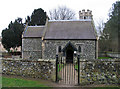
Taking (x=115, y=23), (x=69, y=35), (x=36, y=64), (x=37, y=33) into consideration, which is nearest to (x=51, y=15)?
(x=37, y=33)

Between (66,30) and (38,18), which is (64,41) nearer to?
(66,30)

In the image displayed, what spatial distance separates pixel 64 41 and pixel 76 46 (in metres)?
2.15

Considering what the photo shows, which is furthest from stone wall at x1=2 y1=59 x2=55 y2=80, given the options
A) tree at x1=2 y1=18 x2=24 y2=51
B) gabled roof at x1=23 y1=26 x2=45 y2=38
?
tree at x1=2 y1=18 x2=24 y2=51

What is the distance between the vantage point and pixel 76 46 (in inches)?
743

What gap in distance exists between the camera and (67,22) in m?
21.8

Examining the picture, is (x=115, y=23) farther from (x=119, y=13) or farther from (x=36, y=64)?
(x=36, y=64)

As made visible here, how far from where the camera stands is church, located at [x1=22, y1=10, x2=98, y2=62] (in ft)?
60.7

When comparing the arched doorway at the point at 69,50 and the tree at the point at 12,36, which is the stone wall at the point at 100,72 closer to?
the arched doorway at the point at 69,50

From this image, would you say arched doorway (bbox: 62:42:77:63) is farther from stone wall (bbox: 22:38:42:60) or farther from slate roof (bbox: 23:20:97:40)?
stone wall (bbox: 22:38:42:60)

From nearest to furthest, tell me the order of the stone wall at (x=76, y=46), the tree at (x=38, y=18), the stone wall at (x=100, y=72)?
the stone wall at (x=100, y=72), the stone wall at (x=76, y=46), the tree at (x=38, y=18)

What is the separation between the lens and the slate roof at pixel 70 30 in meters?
19.0

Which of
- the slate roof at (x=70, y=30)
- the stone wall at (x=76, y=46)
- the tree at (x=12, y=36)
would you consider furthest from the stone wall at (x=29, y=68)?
the tree at (x=12, y=36)

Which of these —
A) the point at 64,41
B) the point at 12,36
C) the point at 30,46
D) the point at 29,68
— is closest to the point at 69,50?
the point at 64,41

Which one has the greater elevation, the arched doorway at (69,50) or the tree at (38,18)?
the tree at (38,18)
